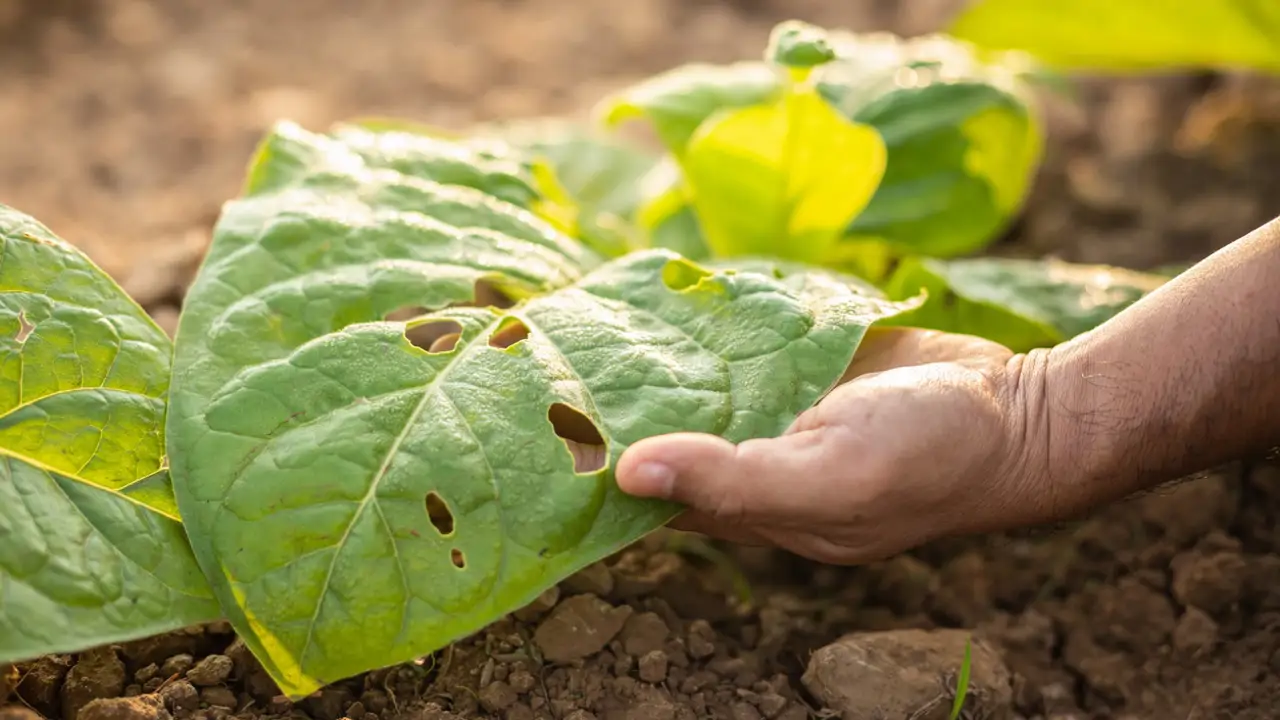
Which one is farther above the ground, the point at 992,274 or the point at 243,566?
the point at 992,274

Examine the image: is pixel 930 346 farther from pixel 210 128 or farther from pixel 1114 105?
pixel 210 128

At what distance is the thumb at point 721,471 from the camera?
118 cm

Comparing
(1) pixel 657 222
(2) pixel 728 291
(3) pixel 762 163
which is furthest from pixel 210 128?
(2) pixel 728 291

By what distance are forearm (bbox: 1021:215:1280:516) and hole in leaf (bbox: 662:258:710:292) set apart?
0.42 metres

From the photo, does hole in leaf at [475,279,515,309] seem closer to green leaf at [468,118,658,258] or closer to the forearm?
green leaf at [468,118,658,258]

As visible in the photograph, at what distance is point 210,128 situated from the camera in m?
3.05

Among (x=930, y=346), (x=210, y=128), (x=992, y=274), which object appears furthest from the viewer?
(x=210, y=128)

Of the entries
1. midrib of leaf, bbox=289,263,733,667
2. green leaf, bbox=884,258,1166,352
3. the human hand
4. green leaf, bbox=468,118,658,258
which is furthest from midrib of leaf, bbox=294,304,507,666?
green leaf, bbox=468,118,658,258

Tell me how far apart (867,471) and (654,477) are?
0.70ft

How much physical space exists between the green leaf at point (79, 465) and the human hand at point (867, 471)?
49cm

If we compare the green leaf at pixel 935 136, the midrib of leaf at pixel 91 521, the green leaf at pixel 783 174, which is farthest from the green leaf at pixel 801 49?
the midrib of leaf at pixel 91 521

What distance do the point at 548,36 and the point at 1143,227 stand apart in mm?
1868

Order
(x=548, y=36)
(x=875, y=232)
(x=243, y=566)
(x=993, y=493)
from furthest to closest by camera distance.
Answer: (x=548, y=36)
(x=875, y=232)
(x=993, y=493)
(x=243, y=566)

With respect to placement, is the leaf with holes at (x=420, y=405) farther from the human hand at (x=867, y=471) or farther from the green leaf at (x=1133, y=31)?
the green leaf at (x=1133, y=31)
